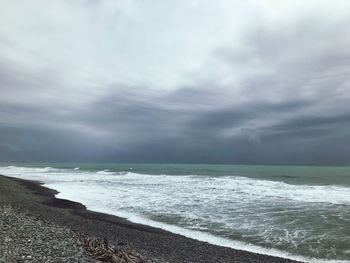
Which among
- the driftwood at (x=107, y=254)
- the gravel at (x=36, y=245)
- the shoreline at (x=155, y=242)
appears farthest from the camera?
the shoreline at (x=155, y=242)

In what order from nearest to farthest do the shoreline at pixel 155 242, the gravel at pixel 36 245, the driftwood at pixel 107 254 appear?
the gravel at pixel 36 245 < the driftwood at pixel 107 254 < the shoreline at pixel 155 242

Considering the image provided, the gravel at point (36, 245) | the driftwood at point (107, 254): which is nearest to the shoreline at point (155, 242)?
the driftwood at point (107, 254)

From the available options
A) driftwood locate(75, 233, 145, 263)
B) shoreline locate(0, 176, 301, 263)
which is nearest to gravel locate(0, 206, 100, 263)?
driftwood locate(75, 233, 145, 263)

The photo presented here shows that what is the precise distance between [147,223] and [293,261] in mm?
7861

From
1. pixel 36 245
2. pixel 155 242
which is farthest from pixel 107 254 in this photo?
pixel 155 242

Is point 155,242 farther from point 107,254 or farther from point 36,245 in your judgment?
point 36,245

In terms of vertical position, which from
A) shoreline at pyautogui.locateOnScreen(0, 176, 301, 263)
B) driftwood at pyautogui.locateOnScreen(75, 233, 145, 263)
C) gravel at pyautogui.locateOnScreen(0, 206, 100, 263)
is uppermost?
gravel at pyautogui.locateOnScreen(0, 206, 100, 263)

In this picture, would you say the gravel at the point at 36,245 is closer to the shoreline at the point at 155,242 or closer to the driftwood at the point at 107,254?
the driftwood at the point at 107,254

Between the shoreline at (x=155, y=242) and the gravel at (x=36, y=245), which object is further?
the shoreline at (x=155, y=242)

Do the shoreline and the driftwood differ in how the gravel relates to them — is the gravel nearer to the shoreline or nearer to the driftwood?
the driftwood

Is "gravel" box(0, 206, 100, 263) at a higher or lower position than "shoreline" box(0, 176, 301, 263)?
higher

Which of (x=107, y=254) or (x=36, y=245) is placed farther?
(x=36, y=245)

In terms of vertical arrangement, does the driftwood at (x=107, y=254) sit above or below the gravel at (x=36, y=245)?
below

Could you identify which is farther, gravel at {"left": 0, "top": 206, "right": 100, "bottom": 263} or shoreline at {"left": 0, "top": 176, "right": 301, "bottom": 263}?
shoreline at {"left": 0, "top": 176, "right": 301, "bottom": 263}
